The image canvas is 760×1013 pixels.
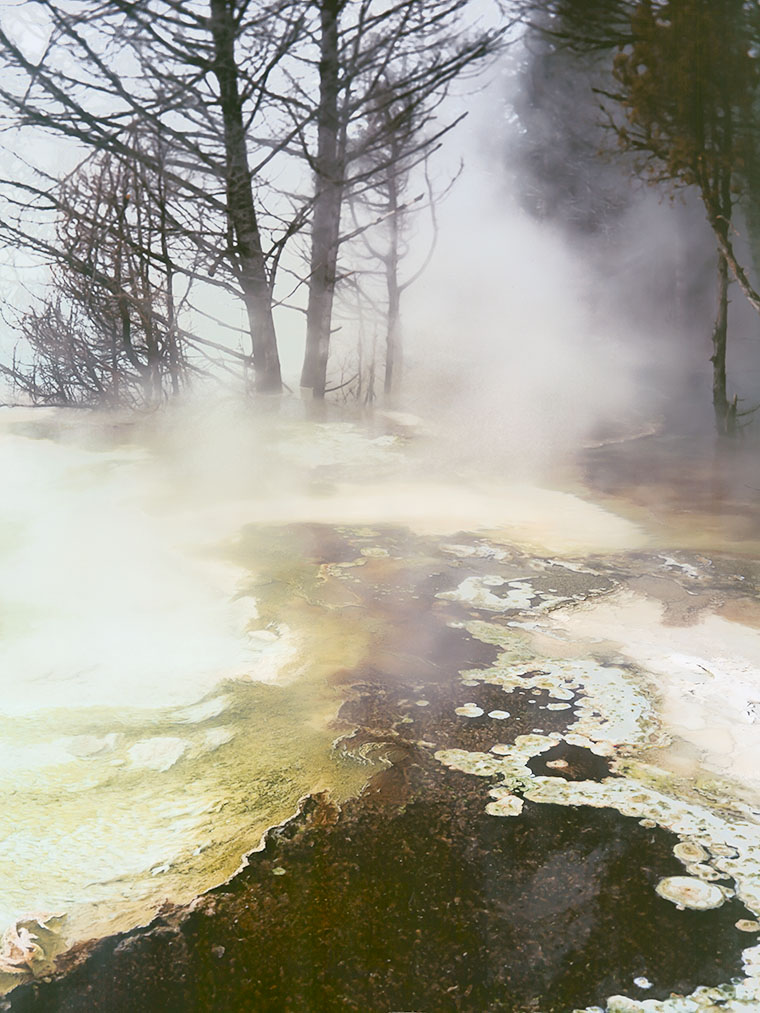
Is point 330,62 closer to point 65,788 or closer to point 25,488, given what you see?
point 25,488

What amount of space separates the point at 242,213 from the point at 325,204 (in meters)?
0.55

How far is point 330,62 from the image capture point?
3.80 metres

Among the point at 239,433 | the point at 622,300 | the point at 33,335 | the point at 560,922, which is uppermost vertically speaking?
the point at 622,300

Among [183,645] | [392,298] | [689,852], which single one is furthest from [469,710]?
[392,298]

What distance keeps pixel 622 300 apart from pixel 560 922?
7.16 meters

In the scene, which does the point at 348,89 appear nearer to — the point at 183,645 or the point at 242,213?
the point at 242,213

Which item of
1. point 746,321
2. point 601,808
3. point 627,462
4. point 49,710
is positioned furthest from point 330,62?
point 746,321

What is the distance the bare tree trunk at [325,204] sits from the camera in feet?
12.4

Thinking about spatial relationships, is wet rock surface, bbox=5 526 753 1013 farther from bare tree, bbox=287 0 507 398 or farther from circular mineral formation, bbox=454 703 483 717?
bare tree, bbox=287 0 507 398

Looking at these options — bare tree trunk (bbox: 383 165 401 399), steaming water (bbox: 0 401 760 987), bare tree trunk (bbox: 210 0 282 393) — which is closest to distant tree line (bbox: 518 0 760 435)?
bare tree trunk (bbox: 210 0 282 393)

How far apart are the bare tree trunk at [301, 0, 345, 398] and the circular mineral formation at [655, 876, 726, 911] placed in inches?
130

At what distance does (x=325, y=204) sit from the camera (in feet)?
13.2

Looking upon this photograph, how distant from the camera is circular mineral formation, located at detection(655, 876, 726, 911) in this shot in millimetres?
838

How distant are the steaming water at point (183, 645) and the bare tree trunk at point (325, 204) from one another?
1.23 meters
